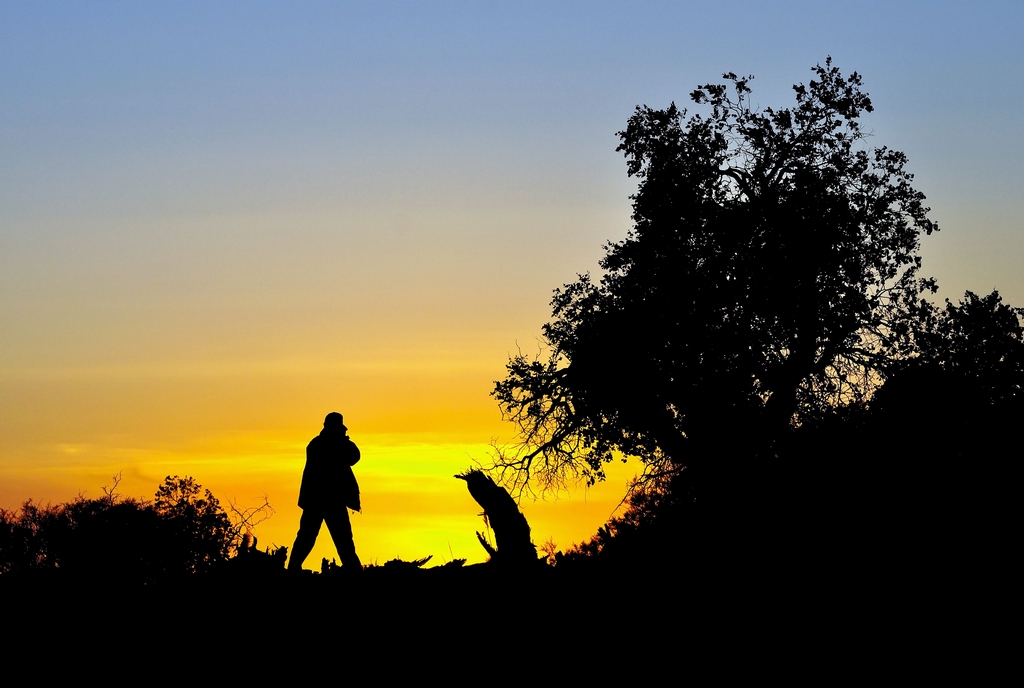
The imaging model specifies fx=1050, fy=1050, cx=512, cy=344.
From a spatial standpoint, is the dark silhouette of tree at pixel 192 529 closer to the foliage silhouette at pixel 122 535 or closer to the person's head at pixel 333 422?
the foliage silhouette at pixel 122 535

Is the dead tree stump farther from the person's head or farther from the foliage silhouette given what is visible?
the foliage silhouette

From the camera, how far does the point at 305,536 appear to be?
1645 cm

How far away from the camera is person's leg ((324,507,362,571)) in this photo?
16.4 m

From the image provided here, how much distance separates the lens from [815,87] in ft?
88.3

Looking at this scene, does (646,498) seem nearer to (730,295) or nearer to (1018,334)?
(730,295)

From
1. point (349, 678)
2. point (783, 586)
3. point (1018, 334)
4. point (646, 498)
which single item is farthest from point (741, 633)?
point (1018, 334)

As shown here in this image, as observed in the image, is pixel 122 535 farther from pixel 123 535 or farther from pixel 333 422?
pixel 333 422

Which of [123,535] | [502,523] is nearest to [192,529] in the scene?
[123,535]

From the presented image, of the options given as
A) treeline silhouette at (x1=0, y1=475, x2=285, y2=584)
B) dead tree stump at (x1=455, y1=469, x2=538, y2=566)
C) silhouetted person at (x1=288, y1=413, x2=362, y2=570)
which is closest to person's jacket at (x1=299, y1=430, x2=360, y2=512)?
silhouetted person at (x1=288, y1=413, x2=362, y2=570)

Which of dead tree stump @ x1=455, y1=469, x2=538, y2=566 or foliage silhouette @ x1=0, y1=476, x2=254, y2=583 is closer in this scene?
dead tree stump @ x1=455, y1=469, x2=538, y2=566

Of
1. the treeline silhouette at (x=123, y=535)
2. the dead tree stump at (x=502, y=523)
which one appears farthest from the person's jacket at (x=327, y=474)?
the treeline silhouette at (x=123, y=535)

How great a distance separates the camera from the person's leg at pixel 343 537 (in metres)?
16.4

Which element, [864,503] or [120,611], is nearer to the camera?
[120,611]

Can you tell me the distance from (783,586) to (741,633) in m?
1.80
